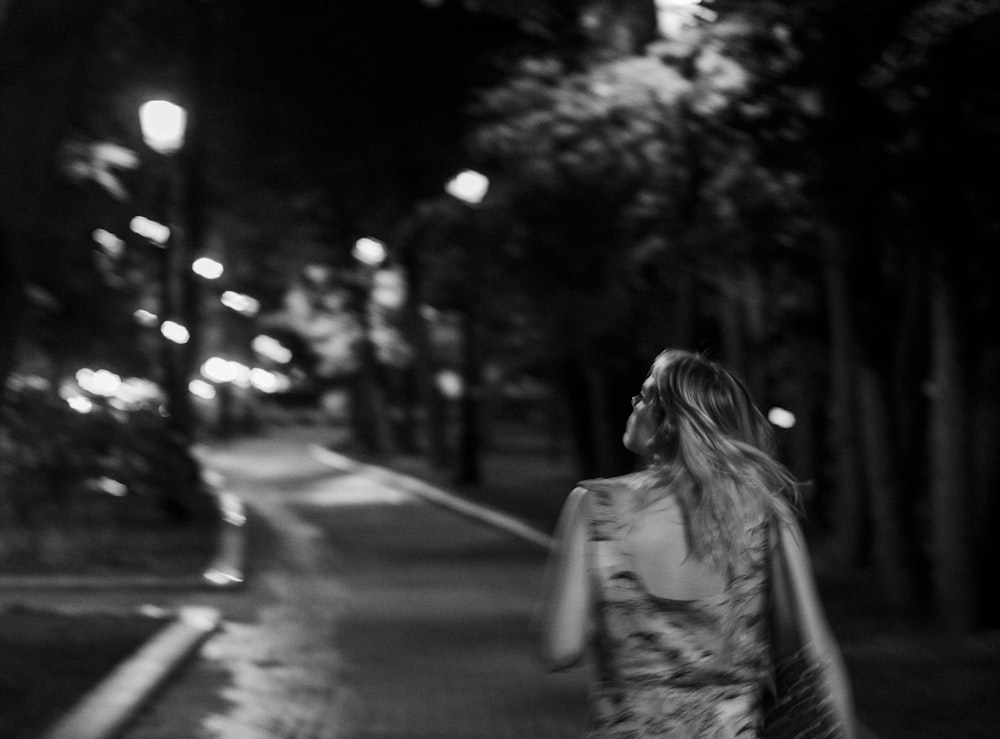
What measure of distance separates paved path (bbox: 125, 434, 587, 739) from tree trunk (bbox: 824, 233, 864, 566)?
11.1ft

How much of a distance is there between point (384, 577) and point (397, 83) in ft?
46.8

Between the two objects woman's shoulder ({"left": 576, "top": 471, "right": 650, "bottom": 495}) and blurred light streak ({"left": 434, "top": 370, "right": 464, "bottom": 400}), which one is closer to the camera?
woman's shoulder ({"left": 576, "top": 471, "right": 650, "bottom": 495})

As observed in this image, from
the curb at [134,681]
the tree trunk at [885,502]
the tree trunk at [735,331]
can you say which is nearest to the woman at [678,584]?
the curb at [134,681]

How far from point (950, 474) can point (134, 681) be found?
20.5ft

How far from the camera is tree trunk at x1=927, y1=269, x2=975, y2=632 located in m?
13.5

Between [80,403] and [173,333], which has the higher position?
[173,333]

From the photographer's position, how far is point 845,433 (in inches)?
753

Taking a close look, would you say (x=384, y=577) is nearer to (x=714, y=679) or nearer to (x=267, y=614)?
(x=267, y=614)

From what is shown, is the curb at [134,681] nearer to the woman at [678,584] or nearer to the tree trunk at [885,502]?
the tree trunk at [885,502]

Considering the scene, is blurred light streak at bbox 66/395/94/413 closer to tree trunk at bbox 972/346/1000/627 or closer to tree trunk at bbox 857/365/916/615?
tree trunk at bbox 857/365/916/615

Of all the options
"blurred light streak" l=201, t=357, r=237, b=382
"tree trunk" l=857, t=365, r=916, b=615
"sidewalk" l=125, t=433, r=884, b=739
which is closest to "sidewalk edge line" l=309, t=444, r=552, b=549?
"sidewalk" l=125, t=433, r=884, b=739

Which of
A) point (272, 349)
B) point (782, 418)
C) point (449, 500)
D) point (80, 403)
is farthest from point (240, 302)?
point (80, 403)

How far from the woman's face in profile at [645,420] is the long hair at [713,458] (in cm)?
2

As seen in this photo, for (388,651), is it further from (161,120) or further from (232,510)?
(232,510)
